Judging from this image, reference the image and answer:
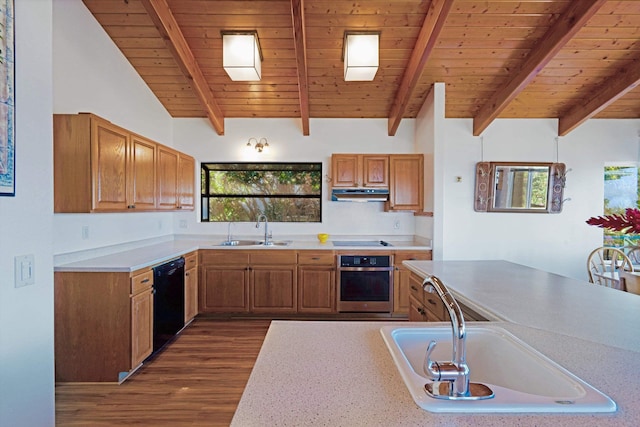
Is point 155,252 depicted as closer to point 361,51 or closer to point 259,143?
point 259,143

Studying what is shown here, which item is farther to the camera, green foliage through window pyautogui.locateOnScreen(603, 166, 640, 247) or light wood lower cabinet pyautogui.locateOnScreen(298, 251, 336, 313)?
green foliage through window pyautogui.locateOnScreen(603, 166, 640, 247)

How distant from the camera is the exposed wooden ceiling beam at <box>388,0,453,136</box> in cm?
262

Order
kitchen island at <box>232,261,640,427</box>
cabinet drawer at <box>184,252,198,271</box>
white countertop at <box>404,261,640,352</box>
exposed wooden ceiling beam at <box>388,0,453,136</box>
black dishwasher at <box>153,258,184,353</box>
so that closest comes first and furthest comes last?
kitchen island at <box>232,261,640,427</box> < white countertop at <box>404,261,640,352</box> < exposed wooden ceiling beam at <box>388,0,453,136</box> < black dishwasher at <box>153,258,184,353</box> < cabinet drawer at <box>184,252,198,271</box>

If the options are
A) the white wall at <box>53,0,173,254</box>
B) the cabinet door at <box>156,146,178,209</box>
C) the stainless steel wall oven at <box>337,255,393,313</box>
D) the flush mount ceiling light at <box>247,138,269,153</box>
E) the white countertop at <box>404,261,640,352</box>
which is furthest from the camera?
the flush mount ceiling light at <box>247,138,269,153</box>

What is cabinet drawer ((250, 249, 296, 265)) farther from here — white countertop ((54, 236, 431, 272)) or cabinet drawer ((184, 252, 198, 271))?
cabinet drawer ((184, 252, 198, 271))

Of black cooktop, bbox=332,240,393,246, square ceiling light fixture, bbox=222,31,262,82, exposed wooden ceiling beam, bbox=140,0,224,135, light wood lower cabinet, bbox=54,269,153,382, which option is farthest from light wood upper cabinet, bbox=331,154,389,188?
light wood lower cabinet, bbox=54,269,153,382

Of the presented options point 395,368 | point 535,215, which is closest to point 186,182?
point 395,368

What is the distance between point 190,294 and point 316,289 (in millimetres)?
1413

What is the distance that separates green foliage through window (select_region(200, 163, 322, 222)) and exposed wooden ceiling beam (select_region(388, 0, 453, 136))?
53.1 inches

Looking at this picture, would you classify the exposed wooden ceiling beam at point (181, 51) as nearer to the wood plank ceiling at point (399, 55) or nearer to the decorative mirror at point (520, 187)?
the wood plank ceiling at point (399, 55)

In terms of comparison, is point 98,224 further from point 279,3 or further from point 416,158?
point 416,158

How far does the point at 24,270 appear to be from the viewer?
4.46 feet

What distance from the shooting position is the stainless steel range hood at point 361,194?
3.97 meters

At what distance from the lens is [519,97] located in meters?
3.88
